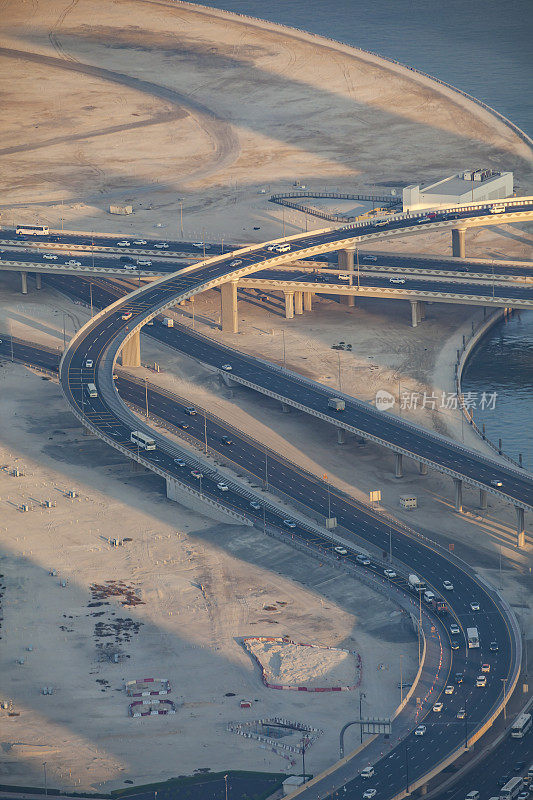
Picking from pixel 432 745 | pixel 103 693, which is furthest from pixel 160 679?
pixel 432 745

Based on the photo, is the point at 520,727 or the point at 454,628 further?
the point at 454,628

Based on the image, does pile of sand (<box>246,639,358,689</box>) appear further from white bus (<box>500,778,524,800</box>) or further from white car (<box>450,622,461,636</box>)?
white bus (<box>500,778,524,800</box>)

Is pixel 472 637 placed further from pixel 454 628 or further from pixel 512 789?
pixel 512 789

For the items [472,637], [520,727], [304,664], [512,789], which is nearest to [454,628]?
[472,637]

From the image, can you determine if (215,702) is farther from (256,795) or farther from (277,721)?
(256,795)

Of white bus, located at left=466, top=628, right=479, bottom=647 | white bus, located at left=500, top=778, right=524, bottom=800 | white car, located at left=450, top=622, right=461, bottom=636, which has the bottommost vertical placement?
white bus, located at left=500, top=778, right=524, bottom=800

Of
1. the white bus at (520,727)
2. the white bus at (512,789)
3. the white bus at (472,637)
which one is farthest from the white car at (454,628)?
the white bus at (512,789)

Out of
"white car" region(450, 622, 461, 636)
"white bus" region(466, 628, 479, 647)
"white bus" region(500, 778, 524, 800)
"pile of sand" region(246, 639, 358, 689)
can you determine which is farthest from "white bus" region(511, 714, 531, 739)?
"white car" region(450, 622, 461, 636)
